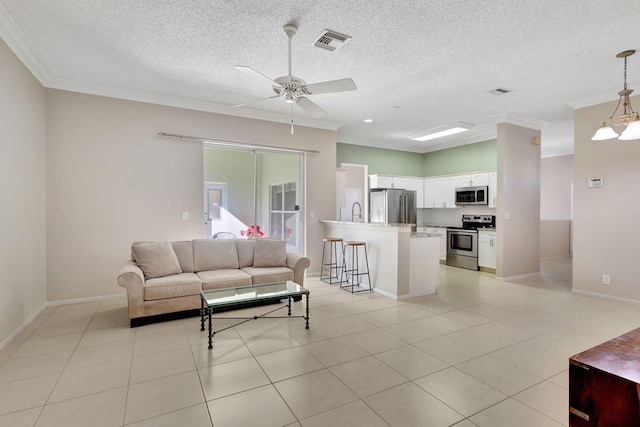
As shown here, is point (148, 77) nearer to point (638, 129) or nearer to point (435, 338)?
point (435, 338)

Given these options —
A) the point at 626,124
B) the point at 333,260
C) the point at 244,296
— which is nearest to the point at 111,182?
the point at 244,296

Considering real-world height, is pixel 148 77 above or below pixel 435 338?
above

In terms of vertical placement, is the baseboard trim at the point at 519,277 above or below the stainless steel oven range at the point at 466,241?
below

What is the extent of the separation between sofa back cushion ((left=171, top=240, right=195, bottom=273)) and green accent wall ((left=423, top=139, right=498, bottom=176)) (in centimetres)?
609

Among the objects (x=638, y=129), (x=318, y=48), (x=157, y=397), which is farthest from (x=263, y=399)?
(x=638, y=129)

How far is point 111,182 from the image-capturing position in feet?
14.1

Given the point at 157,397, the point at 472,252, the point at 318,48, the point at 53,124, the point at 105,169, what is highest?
the point at 318,48

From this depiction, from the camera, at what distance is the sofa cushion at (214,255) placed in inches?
165

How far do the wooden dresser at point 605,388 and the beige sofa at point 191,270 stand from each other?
3.23m

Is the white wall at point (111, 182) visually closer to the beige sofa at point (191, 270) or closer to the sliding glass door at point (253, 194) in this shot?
the sliding glass door at point (253, 194)

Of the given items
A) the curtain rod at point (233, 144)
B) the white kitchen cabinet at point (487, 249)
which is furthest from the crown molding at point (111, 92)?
the white kitchen cabinet at point (487, 249)

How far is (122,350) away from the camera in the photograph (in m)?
2.80

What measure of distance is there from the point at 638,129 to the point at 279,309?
4.04m

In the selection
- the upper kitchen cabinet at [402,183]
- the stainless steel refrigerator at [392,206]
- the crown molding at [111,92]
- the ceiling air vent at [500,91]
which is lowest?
the stainless steel refrigerator at [392,206]
